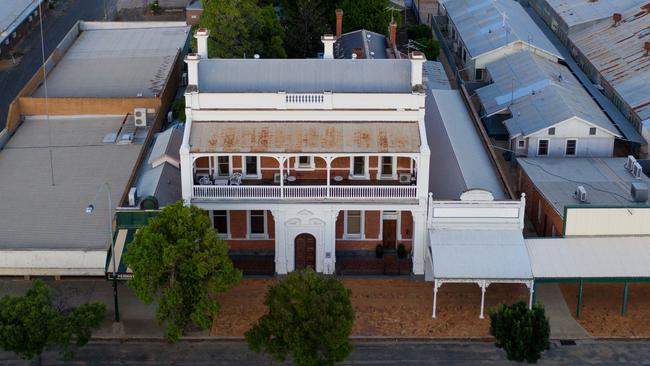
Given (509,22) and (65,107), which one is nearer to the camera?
(65,107)

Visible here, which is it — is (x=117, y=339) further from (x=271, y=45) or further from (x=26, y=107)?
(x=271, y=45)

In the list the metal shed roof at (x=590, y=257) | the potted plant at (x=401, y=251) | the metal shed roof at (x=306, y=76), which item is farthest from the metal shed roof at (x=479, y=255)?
the metal shed roof at (x=306, y=76)

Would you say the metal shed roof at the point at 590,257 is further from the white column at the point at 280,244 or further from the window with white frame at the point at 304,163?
the white column at the point at 280,244

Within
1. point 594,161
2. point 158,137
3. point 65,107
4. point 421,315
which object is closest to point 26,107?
point 65,107

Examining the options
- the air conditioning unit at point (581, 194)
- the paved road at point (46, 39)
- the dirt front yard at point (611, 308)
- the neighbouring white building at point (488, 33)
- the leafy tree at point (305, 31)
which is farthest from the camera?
the paved road at point (46, 39)

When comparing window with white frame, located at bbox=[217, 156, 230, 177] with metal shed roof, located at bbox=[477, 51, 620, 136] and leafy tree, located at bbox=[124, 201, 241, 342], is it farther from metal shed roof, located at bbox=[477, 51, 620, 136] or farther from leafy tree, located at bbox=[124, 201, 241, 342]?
metal shed roof, located at bbox=[477, 51, 620, 136]
